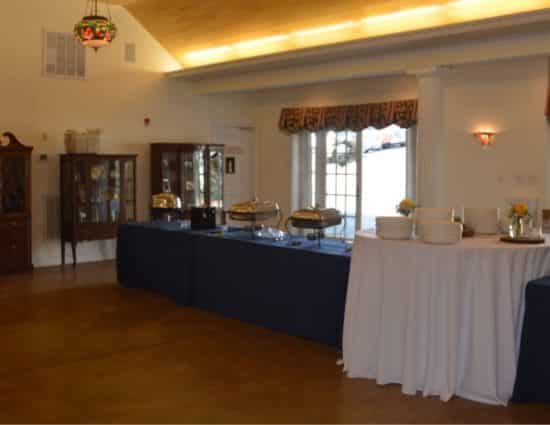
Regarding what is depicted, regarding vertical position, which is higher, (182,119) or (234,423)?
(182,119)

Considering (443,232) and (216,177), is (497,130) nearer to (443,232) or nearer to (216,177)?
(216,177)

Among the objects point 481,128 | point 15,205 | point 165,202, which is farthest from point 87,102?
point 481,128

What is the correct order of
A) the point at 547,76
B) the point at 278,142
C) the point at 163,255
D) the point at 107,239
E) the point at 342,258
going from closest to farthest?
the point at 342,258 → the point at 163,255 → the point at 547,76 → the point at 107,239 → the point at 278,142

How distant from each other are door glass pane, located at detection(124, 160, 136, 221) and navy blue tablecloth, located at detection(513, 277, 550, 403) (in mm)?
6973

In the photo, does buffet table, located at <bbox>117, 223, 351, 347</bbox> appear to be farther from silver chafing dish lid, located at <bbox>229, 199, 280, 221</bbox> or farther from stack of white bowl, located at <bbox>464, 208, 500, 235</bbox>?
stack of white bowl, located at <bbox>464, 208, 500, 235</bbox>

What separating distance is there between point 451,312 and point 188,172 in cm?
710

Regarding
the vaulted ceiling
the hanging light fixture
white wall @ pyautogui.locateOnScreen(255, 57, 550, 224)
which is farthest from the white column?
the hanging light fixture

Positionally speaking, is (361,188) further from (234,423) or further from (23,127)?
(234,423)

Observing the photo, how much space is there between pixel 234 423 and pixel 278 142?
851 cm

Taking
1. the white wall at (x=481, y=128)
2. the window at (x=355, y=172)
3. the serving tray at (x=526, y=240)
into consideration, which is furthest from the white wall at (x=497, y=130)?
the serving tray at (x=526, y=240)

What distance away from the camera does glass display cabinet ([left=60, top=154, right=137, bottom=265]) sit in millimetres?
9570

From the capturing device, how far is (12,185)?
29.5 ft

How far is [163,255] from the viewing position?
7371 mm

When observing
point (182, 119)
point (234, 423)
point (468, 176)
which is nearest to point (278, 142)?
point (182, 119)
